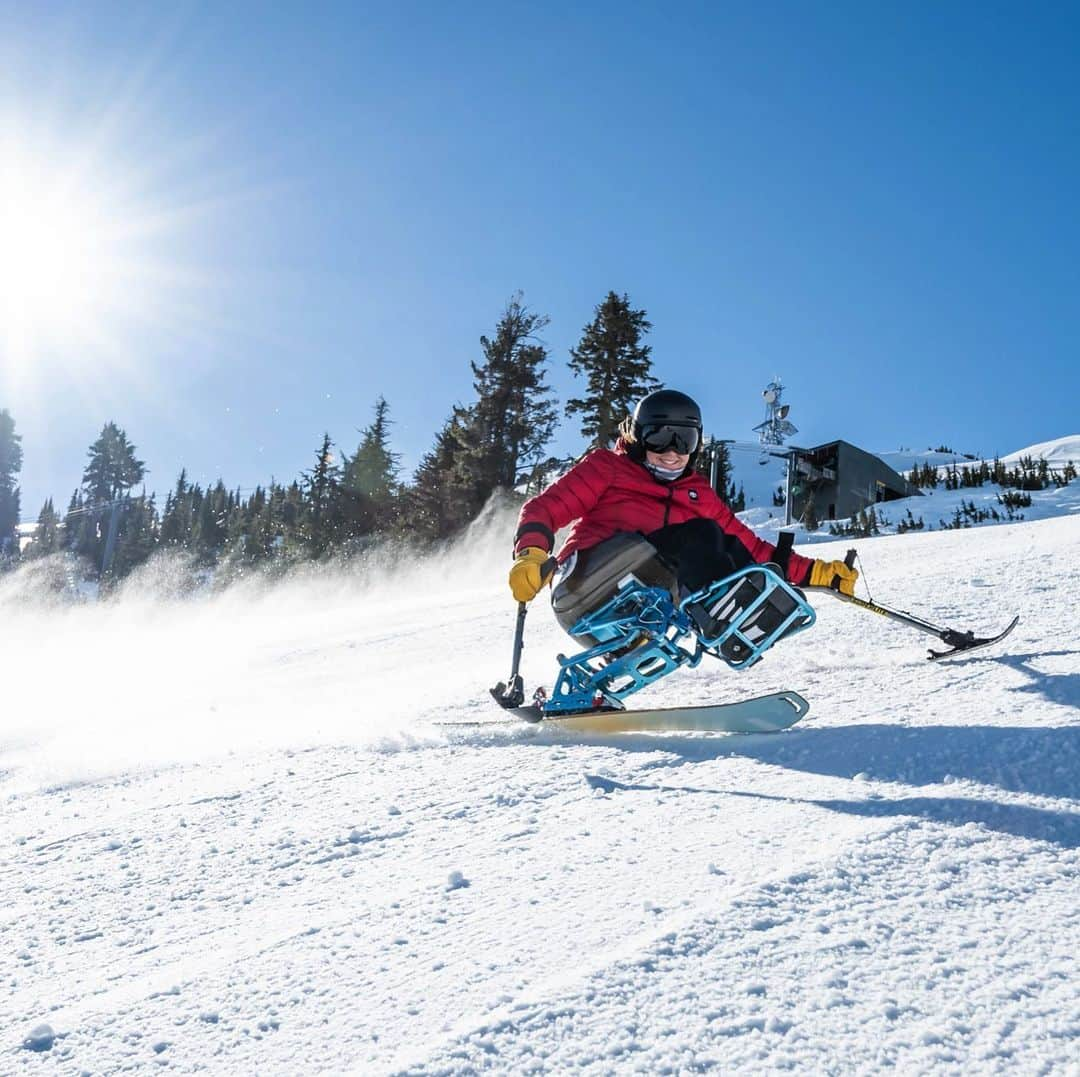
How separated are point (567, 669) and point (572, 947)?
7.71ft

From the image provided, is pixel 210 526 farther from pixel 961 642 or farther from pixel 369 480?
pixel 961 642

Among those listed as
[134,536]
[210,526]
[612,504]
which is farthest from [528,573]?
[210,526]

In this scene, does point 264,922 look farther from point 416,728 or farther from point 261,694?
point 261,694

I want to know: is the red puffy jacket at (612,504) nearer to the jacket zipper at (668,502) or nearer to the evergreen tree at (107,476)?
the jacket zipper at (668,502)

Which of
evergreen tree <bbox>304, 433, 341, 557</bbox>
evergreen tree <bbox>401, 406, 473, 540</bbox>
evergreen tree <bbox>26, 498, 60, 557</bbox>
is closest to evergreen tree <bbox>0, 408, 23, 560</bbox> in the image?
evergreen tree <bbox>26, 498, 60, 557</bbox>

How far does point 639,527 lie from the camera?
380cm

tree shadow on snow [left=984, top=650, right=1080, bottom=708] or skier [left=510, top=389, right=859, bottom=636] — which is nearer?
tree shadow on snow [left=984, top=650, right=1080, bottom=708]

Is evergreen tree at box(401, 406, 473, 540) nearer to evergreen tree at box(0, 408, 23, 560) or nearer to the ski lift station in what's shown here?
the ski lift station

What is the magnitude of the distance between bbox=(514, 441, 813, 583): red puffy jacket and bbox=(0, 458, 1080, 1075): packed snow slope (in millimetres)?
900

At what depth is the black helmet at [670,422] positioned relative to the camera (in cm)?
377

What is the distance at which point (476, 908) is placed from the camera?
1.68 metres

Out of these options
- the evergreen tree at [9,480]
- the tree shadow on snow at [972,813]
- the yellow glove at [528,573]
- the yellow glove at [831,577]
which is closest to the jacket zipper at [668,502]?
the yellow glove at [528,573]

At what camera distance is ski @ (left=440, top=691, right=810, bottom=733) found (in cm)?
297

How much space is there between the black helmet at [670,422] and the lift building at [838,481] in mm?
17755
